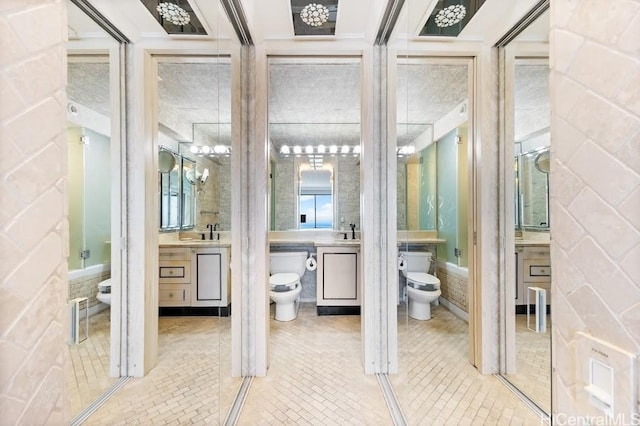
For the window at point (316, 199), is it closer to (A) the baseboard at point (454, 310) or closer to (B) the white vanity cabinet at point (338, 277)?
(B) the white vanity cabinet at point (338, 277)

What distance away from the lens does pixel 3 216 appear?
0.45 meters

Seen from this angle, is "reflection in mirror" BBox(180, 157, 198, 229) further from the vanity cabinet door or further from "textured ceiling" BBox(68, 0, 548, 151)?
the vanity cabinet door

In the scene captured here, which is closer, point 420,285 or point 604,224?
point 604,224

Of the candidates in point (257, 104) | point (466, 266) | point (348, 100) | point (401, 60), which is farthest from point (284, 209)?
point (466, 266)

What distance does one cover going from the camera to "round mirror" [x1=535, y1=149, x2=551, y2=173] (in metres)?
0.61

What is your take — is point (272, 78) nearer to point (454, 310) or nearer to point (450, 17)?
point (450, 17)

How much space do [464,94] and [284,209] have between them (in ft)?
10.6

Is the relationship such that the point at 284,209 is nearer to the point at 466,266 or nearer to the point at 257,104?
the point at 257,104

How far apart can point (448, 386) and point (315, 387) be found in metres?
1.19

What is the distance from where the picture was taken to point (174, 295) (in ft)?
3.75

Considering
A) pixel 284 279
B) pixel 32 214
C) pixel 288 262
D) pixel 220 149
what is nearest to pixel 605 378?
pixel 32 214

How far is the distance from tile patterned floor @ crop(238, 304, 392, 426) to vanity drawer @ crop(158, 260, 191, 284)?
1.03 m

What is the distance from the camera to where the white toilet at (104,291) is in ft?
2.49

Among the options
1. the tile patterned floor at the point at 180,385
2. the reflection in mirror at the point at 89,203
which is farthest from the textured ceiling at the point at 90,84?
the tile patterned floor at the point at 180,385
